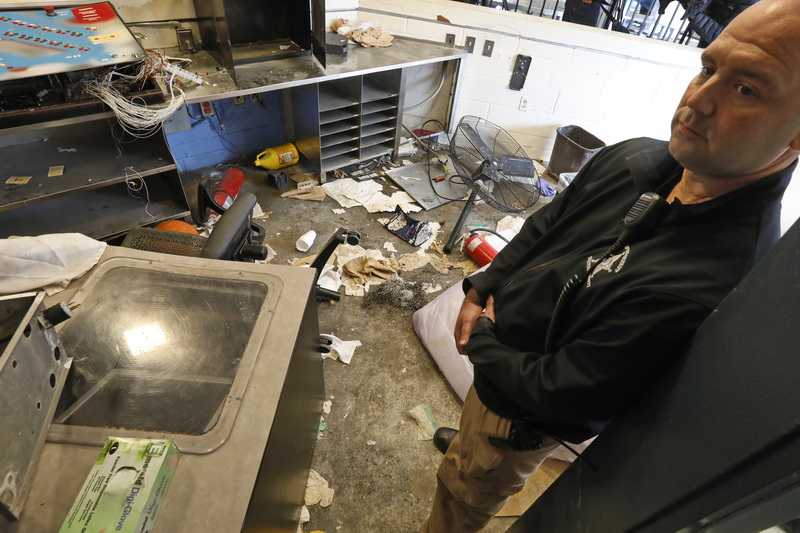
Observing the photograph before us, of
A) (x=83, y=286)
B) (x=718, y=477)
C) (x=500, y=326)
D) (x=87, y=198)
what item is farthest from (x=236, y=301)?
(x=87, y=198)

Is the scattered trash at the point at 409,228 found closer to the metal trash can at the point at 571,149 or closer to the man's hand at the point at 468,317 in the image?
the metal trash can at the point at 571,149

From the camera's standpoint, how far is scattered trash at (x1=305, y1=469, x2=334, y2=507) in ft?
5.24

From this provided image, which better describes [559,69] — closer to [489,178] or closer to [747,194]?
[489,178]

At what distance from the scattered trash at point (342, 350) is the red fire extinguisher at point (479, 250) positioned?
3.12ft

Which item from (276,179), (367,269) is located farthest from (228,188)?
(367,269)

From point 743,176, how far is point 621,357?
0.37 m

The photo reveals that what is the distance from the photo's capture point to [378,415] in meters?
1.88

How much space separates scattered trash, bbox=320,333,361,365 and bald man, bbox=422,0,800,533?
1.04 metres

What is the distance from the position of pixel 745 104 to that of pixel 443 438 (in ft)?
4.99

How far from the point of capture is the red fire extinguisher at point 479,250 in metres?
2.53

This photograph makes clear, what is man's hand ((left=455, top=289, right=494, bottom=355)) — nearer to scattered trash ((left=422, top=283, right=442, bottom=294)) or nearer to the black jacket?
the black jacket

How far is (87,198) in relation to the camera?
7.90 feet

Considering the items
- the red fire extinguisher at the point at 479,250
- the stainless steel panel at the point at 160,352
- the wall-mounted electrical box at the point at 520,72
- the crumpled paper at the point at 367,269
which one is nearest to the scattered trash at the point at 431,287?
the crumpled paper at the point at 367,269

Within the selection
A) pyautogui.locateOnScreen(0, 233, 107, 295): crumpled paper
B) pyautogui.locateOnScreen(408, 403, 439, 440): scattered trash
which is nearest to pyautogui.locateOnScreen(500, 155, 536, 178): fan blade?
pyautogui.locateOnScreen(408, 403, 439, 440): scattered trash
